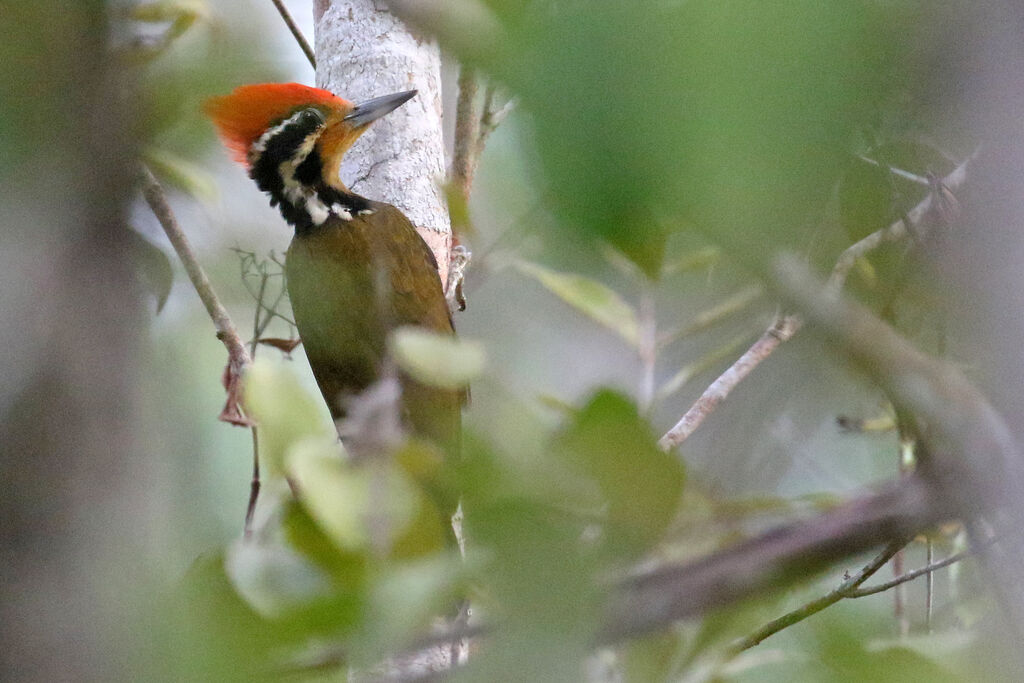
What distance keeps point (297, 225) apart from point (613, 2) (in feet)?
9.01

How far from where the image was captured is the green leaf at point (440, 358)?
88 centimetres

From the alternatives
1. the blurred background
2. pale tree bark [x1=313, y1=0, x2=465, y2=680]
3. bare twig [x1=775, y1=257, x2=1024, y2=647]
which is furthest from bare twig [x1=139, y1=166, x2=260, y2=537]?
bare twig [x1=775, y1=257, x2=1024, y2=647]

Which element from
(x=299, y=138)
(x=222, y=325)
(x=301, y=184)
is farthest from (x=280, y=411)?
(x=301, y=184)

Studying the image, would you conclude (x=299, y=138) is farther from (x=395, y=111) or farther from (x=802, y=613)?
(x=802, y=613)

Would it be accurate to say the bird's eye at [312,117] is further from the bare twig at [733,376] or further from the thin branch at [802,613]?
the thin branch at [802,613]

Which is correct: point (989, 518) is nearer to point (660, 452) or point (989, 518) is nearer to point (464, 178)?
point (660, 452)

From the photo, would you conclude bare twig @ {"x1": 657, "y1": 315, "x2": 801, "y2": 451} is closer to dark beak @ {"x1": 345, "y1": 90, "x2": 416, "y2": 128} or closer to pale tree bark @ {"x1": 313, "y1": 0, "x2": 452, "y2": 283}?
pale tree bark @ {"x1": 313, "y1": 0, "x2": 452, "y2": 283}

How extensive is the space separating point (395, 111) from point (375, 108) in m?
0.06

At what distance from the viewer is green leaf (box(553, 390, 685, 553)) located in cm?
66

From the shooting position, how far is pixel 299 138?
10.4 feet

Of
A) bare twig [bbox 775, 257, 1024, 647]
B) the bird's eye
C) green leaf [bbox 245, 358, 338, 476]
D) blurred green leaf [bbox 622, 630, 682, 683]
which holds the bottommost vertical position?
the bird's eye

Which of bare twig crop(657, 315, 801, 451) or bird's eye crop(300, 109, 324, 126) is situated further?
bird's eye crop(300, 109, 324, 126)

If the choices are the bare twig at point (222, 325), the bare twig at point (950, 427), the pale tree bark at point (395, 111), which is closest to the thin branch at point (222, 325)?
the bare twig at point (222, 325)

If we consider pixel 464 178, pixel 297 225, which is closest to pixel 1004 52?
pixel 464 178
